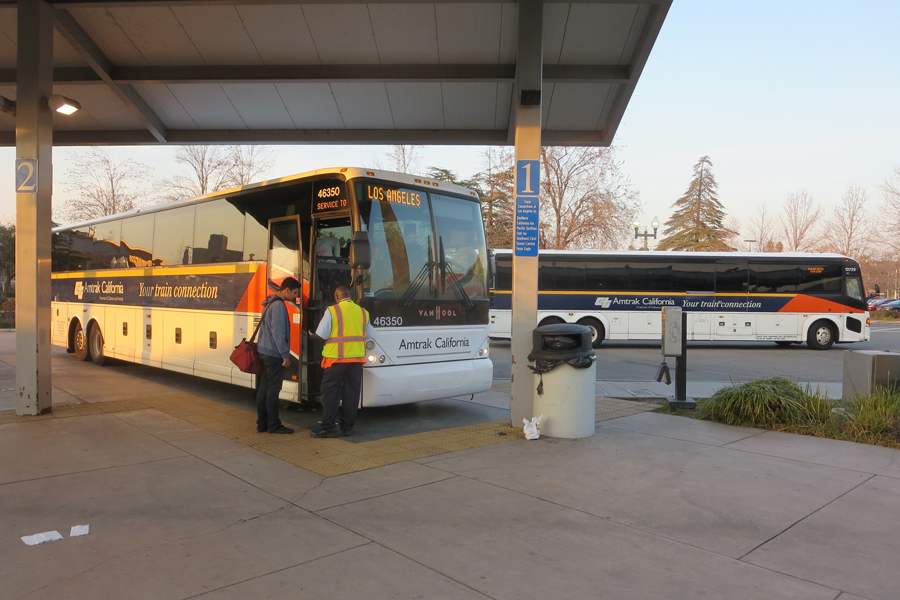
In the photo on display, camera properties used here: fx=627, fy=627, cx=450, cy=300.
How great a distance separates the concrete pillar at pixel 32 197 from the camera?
8102 mm

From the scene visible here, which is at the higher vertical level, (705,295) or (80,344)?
(705,295)

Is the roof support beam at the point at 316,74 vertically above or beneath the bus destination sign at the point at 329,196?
above

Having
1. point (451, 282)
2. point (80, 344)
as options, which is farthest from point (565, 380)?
point (80, 344)

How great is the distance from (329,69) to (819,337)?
18.8 metres

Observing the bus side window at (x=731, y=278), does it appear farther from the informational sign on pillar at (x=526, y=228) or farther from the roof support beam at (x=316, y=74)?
the informational sign on pillar at (x=526, y=228)

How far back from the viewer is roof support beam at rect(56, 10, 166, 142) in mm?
8570

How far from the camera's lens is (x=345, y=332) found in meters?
7.33

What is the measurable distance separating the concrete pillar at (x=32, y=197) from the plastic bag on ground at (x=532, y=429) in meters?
6.40

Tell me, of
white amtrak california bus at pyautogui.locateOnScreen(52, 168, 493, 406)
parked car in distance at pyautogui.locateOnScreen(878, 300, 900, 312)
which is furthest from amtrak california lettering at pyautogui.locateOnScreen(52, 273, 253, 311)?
parked car in distance at pyautogui.locateOnScreen(878, 300, 900, 312)

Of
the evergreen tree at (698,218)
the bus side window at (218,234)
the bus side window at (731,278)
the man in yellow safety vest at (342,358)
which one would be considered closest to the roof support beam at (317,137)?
the bus side window at (218,234)

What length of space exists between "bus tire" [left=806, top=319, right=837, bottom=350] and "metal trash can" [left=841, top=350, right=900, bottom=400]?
1357 cm

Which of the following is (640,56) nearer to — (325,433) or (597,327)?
(325,433)

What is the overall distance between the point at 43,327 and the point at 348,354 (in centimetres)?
431

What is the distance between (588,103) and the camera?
1037 cm
